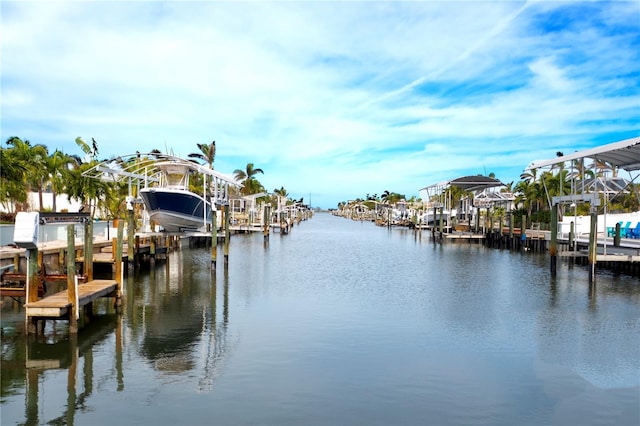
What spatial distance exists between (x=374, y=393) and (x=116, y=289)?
33.6 ft

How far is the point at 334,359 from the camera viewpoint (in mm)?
13320

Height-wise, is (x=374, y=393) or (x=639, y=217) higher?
(x=639, y=217)

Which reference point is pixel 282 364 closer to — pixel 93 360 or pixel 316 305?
pixel 93 360

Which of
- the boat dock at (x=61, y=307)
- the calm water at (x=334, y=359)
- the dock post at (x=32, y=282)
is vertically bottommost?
the calm water at (x=334, y=359)

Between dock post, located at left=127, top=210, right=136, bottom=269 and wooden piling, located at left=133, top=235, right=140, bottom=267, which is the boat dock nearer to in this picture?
dock post, located at left=127, top=210, right=136, bottom=269

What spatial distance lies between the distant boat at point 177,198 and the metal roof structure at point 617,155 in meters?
19.9

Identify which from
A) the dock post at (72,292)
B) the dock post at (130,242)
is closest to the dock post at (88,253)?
the dock post at (72,292)

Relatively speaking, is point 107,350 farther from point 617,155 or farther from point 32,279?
point 617,155

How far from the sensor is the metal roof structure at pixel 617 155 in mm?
24359

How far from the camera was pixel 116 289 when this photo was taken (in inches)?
701

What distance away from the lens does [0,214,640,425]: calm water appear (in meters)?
10.2

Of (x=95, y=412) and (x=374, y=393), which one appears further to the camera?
(x=374, y=393)

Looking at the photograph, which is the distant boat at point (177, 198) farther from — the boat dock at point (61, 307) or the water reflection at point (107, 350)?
the boat dock at point (61, 307)

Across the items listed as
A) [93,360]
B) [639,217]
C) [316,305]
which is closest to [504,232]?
[639,217]
